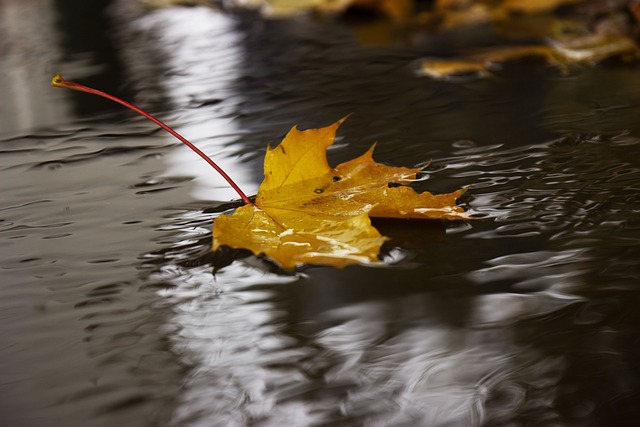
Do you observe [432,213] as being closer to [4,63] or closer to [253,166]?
[253,166]

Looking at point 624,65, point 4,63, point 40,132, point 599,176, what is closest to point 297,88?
point 40,132

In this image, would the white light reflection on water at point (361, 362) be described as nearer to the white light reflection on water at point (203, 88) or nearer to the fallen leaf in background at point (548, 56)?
the white light reflection on water at point (203, 88)

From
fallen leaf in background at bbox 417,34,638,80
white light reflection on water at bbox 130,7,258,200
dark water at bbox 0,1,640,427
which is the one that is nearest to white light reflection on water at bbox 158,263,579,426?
dark water at bbox 0,1,640,427

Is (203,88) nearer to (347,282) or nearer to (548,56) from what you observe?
(548,56)

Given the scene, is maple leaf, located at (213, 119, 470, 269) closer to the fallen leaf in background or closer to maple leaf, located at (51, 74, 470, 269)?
maple leaf, located at (51, 74, 470, 269)

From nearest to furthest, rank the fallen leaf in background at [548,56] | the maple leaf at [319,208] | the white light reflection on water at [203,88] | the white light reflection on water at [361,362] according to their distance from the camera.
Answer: the white light reflection on water at [361,362], the maple leaf at [319,208], the white light reflection on water at [203,88], the fallen leaf in background at [548,56]

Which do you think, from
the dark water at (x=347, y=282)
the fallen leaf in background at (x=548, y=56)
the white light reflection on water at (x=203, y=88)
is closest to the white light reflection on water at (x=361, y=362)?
the dark water at (x=347, y=282)
